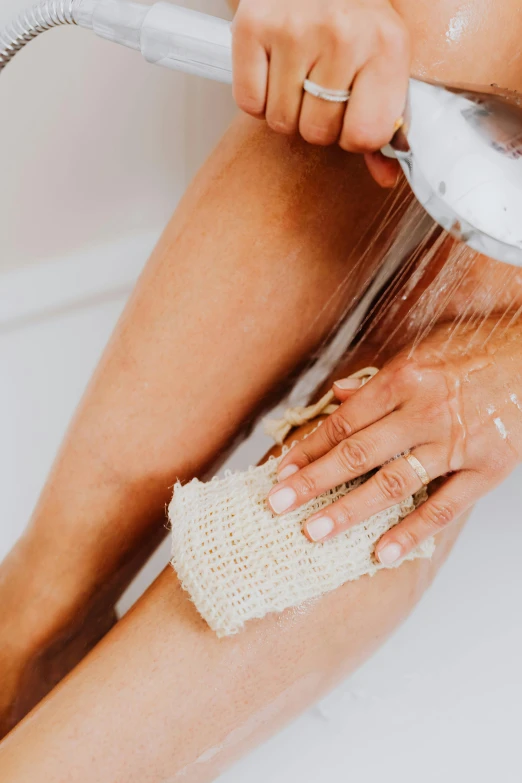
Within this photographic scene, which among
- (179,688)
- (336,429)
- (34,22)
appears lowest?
(179,688)

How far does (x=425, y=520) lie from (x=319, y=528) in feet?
0.28

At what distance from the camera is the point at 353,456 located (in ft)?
1.83

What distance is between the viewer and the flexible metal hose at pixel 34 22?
1.74ft

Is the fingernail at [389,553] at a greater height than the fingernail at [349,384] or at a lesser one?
lesser

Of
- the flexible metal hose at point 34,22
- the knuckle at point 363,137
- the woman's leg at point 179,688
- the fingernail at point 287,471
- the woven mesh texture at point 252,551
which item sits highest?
the knuckle at point 363,137

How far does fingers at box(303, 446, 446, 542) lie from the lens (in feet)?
1.83

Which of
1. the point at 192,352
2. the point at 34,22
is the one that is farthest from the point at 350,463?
the point at 34,22

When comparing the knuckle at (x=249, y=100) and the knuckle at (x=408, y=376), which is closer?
the knuckle at (x=249, y=100)

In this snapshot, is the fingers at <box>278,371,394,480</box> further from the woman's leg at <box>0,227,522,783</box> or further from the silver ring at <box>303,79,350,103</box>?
the silver ring at <box>303,79,350,103</box>

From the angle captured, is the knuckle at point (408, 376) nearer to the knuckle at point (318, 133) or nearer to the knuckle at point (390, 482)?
the knuckle at point (390, 482)

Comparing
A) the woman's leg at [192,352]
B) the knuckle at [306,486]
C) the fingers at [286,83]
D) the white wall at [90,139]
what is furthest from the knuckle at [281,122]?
the white wall at [90,139]

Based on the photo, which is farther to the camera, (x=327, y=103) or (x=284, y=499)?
(x=284, y=499)

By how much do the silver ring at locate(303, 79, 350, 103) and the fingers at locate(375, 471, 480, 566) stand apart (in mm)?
293

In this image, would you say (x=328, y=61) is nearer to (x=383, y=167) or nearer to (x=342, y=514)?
(x=383, y=167)
